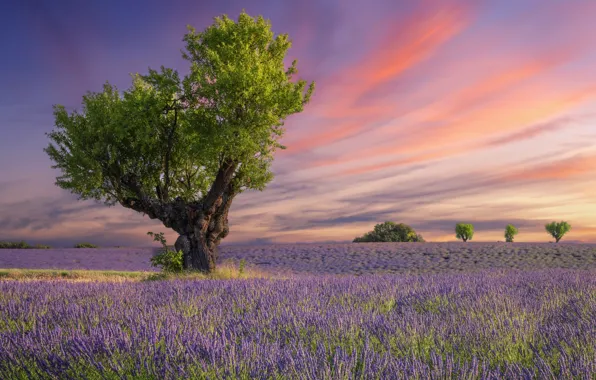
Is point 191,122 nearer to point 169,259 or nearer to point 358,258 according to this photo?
point 169,259

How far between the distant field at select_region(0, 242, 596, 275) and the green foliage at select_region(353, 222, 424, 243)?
387 inches

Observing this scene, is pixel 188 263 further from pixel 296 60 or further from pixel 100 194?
pixel 296 60

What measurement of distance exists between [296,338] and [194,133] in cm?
1082

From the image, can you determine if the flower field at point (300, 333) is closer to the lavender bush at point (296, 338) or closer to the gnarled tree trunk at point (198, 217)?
the lavender bush at point (296, 338)

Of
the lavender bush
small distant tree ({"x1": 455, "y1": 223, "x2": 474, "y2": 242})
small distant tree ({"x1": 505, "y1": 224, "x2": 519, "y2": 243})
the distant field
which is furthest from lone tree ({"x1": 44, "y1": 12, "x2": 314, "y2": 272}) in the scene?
small distant tree ({"x1": 505, "y1": 224, "x2": 519, "y2": 243})

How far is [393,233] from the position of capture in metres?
39.3

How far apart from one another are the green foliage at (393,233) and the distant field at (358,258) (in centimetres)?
984

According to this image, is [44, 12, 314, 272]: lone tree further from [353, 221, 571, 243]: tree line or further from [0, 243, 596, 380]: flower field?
[353, 221, 571, 243]: tree line

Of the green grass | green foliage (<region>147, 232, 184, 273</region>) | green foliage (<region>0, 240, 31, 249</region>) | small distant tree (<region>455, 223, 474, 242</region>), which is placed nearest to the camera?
the green grass

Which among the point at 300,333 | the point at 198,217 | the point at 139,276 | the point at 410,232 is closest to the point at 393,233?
the point at 410,232

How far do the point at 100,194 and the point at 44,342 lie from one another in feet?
40.9

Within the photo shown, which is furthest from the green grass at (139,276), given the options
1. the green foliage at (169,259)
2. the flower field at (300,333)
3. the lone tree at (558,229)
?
the lone tree at (558,229)

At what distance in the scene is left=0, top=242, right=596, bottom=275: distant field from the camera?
20.6m

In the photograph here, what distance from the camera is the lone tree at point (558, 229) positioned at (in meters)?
41.3
